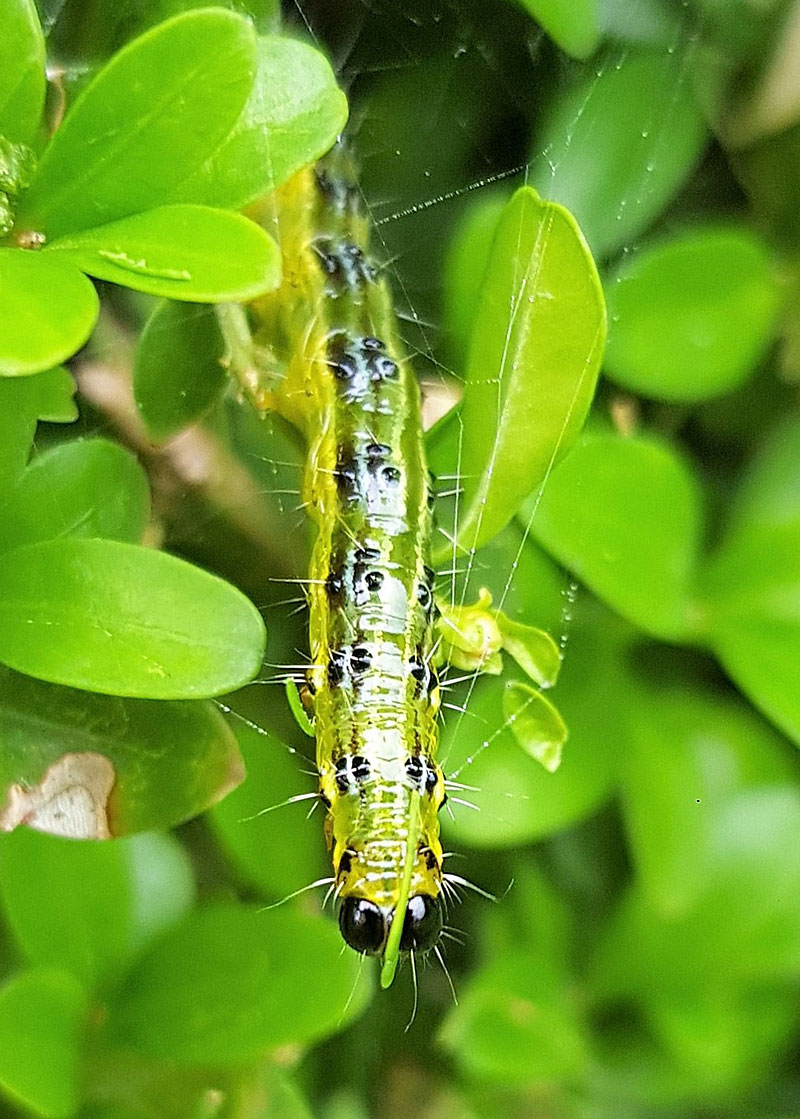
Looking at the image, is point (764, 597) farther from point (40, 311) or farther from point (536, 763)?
point (40, 311)

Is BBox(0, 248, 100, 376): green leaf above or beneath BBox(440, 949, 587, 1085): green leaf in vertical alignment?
above

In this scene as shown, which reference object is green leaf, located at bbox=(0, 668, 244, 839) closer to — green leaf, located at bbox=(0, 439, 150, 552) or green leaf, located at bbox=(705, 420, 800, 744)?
green leaf, located at bbox=(0, 439, 150, 552)

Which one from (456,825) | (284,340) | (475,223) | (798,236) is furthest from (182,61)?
(798,236)

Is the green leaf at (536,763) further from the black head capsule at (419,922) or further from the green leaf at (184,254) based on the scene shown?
the green leaf at (184,254)

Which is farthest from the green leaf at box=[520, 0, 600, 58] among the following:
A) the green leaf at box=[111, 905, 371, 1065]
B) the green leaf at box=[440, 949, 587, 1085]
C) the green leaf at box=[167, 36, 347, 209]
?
the green leaf at box=[440, 949, 587, 1085]

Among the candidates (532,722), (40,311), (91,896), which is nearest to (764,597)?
(532,722)

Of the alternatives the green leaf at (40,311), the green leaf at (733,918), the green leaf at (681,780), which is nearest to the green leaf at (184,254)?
the green leaf at (40,311)
